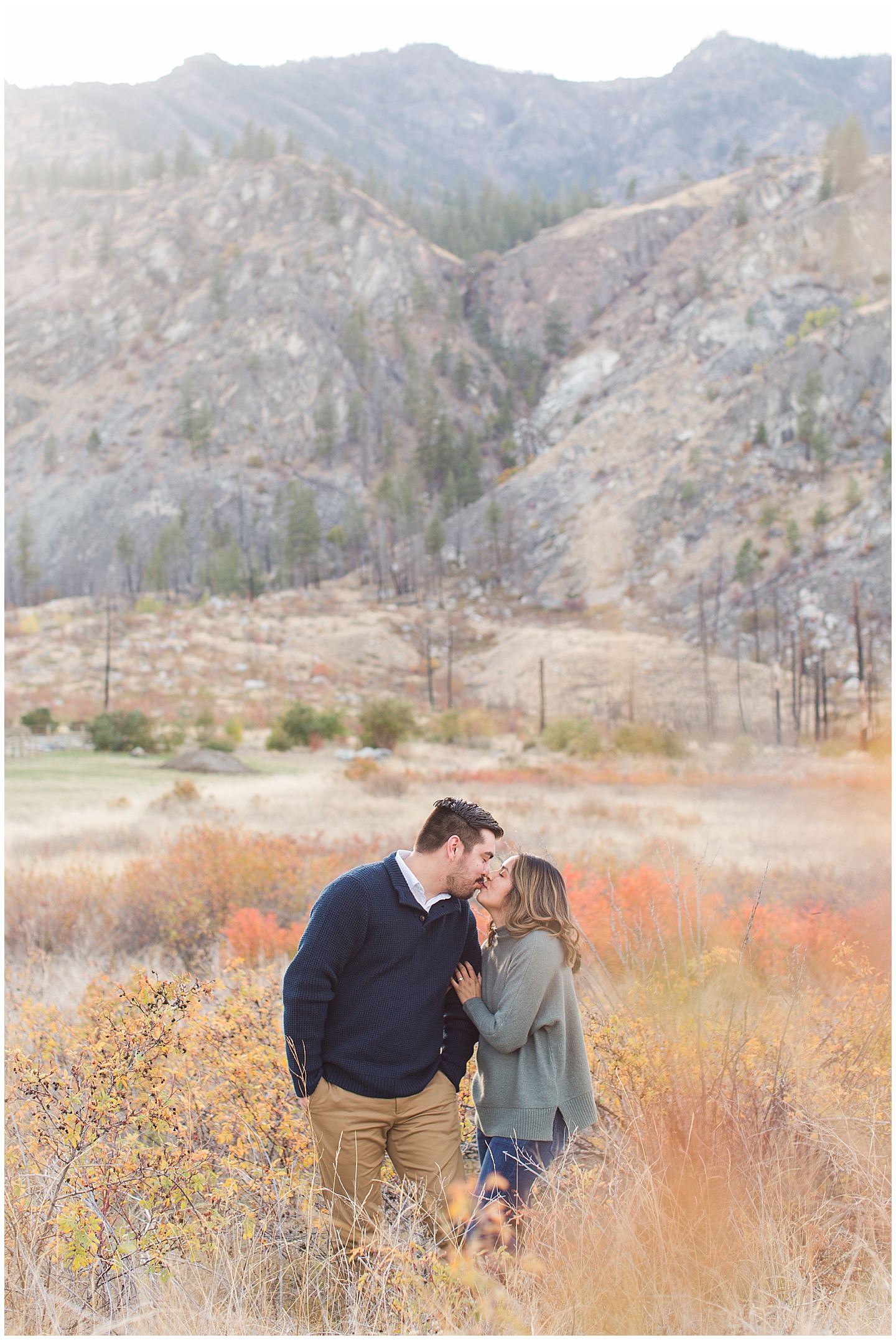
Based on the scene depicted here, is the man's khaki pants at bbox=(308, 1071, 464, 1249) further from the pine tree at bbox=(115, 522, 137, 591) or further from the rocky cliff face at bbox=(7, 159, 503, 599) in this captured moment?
the rocky cliff face at bbox=(7, 159, 503, 599)

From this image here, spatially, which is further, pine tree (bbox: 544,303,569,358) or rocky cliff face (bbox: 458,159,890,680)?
pine tree (bbox: 544,303,569,358)

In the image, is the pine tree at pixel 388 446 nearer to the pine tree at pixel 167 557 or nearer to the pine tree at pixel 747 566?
the pine tree at pixel 167 557

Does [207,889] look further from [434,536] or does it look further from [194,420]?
[194,420]

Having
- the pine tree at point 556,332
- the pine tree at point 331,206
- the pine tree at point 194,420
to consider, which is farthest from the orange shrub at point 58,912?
the pine tree at point 331,206

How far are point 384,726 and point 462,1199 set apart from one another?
25.4 metres

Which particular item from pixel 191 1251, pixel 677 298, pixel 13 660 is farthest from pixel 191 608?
pixel 677 298

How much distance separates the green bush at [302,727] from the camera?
29203 millimetres

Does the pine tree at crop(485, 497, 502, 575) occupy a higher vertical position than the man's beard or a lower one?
higher

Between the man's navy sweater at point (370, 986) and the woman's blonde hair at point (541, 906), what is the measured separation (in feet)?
0.86

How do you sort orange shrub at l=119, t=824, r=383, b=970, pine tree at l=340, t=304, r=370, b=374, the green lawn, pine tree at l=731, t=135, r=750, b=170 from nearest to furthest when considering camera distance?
orange shrub at l=119, t=824, r=383, b=970 < the green lawn < pine tree at l=340, t=304, r=370, b=374 < pine tree at l=731, t=135, r=750, b=170

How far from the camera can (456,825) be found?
3.21 meters

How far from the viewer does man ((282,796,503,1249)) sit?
3.11 metres

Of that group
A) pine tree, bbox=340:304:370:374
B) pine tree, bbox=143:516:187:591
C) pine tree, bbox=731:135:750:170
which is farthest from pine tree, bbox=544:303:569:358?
pine tree, bbox=143:516:187:591

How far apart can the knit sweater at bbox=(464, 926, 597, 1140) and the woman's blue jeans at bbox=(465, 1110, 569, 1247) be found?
6 centimetres
